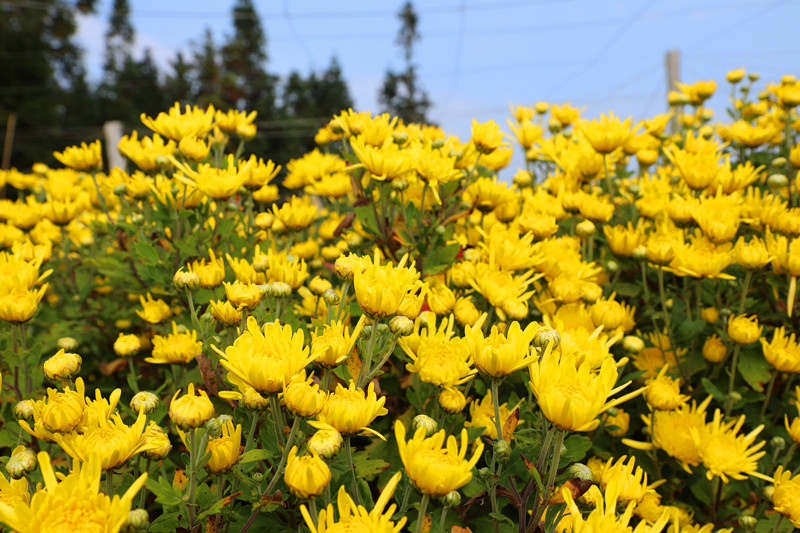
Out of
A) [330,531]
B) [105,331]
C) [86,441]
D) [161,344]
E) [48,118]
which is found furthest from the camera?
[48,118]

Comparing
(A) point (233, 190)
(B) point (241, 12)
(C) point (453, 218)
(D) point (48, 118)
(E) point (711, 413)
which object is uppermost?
(B) point (241, 12)

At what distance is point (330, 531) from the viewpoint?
0.89 m

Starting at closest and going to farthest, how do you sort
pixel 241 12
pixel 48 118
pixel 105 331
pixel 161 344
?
pixel 161 344
pixel 105 331
pixel 48 118
pixel 241 12

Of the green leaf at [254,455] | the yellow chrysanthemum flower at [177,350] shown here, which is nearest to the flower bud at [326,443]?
the green leaf at [254,455]

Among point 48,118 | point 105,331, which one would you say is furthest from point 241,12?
point 105,331

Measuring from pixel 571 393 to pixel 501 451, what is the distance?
0.77 ft

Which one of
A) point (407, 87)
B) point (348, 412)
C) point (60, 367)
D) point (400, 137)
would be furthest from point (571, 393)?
point (407, 87)

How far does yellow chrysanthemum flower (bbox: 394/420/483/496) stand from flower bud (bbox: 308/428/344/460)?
0.12m

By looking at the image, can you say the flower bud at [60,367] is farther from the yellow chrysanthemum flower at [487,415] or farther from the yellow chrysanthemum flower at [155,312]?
the yellow chrysanthemum flower at [487,415]

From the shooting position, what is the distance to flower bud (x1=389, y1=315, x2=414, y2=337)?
3.97 ft

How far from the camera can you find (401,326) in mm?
1212

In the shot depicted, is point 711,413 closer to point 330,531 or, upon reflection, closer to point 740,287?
point 740,287

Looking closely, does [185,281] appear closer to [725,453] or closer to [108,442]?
[108,442]

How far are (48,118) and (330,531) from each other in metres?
40.0
